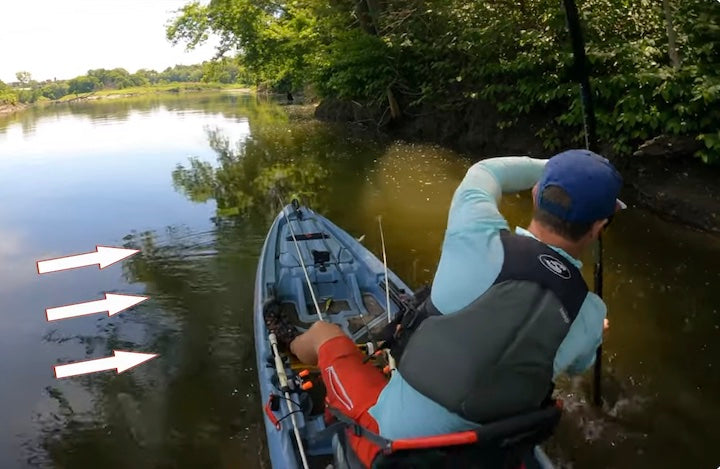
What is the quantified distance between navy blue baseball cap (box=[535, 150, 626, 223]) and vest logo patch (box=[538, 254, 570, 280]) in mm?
152

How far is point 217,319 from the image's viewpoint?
21.6ft

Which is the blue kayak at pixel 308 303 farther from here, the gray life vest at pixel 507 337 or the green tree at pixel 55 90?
the green tree at pixel 55 90

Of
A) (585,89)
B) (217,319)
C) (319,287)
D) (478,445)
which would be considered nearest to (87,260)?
(217,319)

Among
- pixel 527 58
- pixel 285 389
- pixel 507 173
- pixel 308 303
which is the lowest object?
pixel 308 303

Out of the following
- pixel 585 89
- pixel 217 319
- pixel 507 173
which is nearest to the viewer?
pixel 507 173

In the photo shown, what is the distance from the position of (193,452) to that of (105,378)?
5.52ft

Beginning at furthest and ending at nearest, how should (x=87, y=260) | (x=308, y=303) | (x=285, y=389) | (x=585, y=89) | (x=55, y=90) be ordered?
(x=55, y=90) < (x=87, y=260) < (x=308, y=303) < (x=585, y=89) < (x=285, y=389)

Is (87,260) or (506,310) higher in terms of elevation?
(506,310)

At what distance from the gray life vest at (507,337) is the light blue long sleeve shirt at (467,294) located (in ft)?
0.15

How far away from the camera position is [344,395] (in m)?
2.62

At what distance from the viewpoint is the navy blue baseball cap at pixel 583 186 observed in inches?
71.6

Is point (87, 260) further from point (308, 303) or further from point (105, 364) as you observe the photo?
point (308, 303)

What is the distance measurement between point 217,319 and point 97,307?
183 centimetres

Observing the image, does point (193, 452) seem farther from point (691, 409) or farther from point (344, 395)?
point (691, 409)
